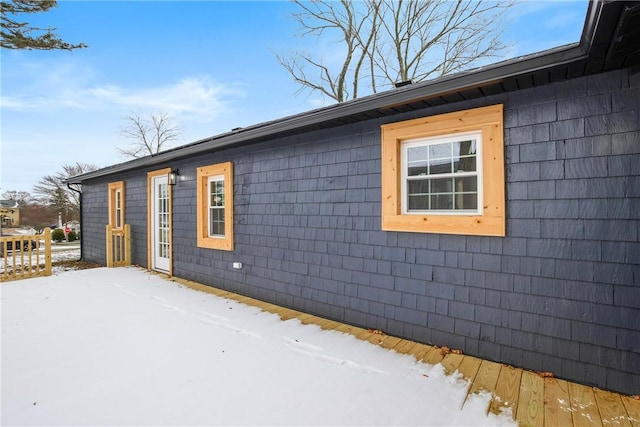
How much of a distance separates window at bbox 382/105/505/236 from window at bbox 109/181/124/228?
747 centimetres

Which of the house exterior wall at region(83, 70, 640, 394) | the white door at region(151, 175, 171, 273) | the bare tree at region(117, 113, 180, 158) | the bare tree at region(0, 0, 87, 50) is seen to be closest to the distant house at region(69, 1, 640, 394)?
the house exterior wall at region(83, 70, 640, 394)

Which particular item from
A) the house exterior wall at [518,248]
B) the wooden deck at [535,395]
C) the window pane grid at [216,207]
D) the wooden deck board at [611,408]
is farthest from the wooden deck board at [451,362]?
the window pane grid at [216,207]

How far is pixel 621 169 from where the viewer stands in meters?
2.09

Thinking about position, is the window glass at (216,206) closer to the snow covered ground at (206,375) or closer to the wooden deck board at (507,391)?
the snow covered ground at (206,375)

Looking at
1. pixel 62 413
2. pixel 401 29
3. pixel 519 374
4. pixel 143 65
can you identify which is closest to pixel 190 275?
pixel 62 413

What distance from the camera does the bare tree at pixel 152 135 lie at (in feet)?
62.3

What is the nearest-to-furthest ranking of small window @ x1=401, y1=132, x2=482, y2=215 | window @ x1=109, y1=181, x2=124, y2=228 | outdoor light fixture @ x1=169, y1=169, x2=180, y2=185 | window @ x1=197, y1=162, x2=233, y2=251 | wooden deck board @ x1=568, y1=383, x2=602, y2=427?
1. wooden deck board @ x1=568, y1=383, x2=602, y2=427
2. small window @ x1=401, y1=132, x2=482, y2=215
3. window @ x1=197, y1=162, x2=233, y2=251
4. outdoor light fixture @ x1=169, y1=169, x2=180, y2=185
5. window @ x1=109, y1=181, x2=124, y2=228

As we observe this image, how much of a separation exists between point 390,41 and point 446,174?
33.2 feet

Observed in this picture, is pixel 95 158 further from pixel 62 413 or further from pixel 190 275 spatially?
pixel 62 413

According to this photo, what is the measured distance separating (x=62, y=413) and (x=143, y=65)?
10.4 metres

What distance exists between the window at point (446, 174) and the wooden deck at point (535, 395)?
111 centimetres

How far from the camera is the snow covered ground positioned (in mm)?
1873

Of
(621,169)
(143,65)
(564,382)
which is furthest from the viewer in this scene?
(143,65)

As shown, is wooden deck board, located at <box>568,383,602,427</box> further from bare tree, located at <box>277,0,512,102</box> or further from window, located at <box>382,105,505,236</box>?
bare tree, located at <box>277,0,512,102</box>
